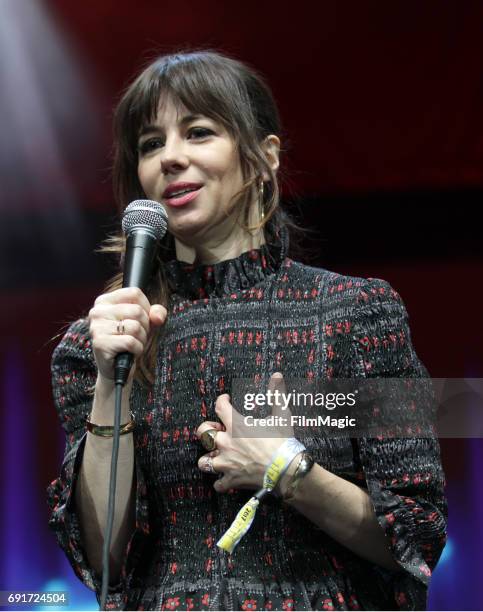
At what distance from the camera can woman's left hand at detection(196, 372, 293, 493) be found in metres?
1.20

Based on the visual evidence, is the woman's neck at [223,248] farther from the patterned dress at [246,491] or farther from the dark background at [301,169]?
the dark background at [301,169]

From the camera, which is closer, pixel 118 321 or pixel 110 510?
pixel 110 510

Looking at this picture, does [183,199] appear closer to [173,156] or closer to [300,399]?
[173,156]

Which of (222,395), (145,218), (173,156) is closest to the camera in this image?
(145,218)

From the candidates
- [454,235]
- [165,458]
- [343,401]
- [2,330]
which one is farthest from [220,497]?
[2,330]

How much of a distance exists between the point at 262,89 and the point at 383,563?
889 mm

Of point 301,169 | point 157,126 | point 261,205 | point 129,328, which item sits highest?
point 301,169

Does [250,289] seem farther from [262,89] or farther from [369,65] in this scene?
[369,65]

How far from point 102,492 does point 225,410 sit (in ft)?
0.76

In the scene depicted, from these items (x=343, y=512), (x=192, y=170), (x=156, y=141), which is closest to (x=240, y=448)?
(x=343, y=512)

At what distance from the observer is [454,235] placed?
93.4 inches

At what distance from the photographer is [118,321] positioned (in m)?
1.08

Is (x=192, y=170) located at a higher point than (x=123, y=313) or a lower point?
higher

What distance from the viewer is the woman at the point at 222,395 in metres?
1.21
